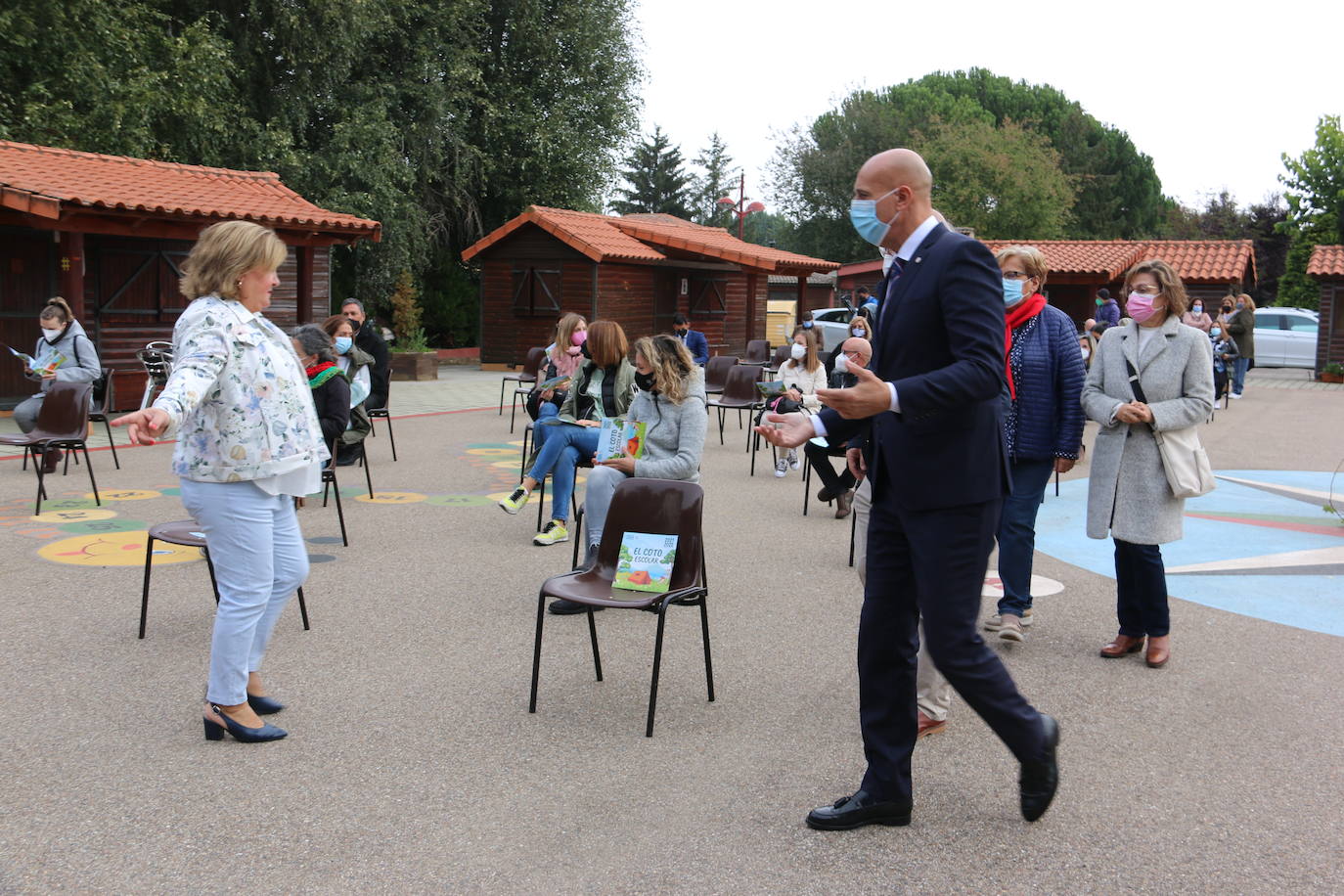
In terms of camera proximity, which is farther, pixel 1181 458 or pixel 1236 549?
pixel 1236 549

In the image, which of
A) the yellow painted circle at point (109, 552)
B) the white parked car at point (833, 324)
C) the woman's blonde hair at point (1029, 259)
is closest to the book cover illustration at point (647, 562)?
the woman's blonde hair at point (1029, 259)

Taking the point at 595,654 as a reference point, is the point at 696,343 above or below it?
above

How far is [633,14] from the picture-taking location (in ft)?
108

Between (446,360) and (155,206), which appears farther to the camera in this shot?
(446,360)

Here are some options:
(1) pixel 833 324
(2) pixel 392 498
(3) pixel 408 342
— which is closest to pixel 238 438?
(2) pixel 392 498

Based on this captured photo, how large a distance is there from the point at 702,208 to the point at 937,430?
77141mm

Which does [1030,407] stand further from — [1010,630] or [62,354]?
[62,354]

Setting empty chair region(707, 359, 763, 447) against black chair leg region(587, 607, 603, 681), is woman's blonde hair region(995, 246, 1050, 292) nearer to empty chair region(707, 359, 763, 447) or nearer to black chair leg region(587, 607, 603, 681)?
black chair leg region(587, 607, 603, 681)

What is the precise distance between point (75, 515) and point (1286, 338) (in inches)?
1248

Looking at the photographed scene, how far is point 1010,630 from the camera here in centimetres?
552

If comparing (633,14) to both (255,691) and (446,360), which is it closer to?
(446,360)

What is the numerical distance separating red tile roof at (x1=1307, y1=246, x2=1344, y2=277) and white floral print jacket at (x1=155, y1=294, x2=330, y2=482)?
30.0 metres

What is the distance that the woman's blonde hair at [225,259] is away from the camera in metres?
4.12

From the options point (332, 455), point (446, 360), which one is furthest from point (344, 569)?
point (446, 360)
